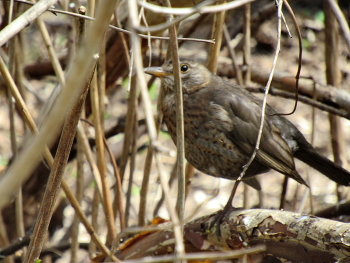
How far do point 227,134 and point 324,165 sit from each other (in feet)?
2.60

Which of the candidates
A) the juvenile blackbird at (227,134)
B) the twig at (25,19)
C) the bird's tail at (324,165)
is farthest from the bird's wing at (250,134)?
the twig at (25,19)

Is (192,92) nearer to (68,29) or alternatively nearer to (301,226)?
(68,29)

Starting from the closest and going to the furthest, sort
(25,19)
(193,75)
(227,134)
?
(25,19)
(227,134)
(193,75)

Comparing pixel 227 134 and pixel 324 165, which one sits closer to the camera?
pixel 227 134

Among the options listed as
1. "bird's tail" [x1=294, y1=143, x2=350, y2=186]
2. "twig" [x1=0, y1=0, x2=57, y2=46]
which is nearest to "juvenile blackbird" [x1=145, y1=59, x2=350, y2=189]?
"bird's tail" [x1=294, y1=143, x2=350, y2=186]

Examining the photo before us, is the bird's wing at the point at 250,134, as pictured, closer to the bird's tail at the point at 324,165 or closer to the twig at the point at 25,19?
the bird's tail at the point at 324,165

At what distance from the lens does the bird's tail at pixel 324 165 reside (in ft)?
10.4

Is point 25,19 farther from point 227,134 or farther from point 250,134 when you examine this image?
point 250,134

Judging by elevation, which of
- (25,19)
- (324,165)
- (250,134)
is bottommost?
(324,165)

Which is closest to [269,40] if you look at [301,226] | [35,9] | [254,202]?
[254,202]

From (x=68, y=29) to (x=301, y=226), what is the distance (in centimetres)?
235

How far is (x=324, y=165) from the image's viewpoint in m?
3.33

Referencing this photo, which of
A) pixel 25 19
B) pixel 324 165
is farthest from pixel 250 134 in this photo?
pixel 25 19

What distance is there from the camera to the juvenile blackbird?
319cm
